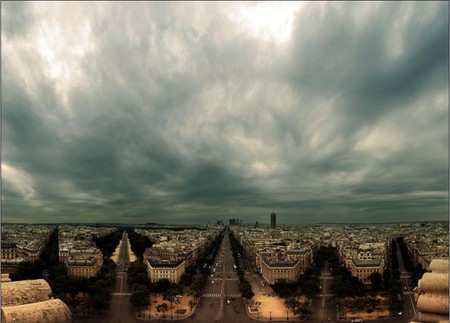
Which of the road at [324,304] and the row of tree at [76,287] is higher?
the row of tree at [76,287]

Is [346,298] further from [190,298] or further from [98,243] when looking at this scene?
[98,243]

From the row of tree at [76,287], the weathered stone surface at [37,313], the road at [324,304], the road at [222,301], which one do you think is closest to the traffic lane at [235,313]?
the road at [222,301]

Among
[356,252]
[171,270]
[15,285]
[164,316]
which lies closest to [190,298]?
[164,316]

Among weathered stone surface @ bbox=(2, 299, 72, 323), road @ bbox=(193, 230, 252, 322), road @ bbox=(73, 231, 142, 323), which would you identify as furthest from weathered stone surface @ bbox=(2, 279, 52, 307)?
road @ bbox=(73, 231, 142, 323)

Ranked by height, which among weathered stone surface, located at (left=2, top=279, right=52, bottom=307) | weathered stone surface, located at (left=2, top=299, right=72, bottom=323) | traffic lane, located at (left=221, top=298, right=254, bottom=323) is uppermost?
weathered stone surface, located at (left=2, top=279, right=52, bottom=307)

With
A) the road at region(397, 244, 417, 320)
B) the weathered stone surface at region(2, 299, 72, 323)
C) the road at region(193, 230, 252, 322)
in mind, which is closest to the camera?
the weathered stone surface at region(2, 299, 72, 323)

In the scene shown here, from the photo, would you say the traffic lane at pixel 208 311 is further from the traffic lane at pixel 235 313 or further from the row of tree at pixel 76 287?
the row of tree at pixel 76 287

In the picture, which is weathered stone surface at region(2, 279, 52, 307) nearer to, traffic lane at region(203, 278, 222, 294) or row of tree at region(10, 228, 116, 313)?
row of tree at region(10, 228, 116, 313)

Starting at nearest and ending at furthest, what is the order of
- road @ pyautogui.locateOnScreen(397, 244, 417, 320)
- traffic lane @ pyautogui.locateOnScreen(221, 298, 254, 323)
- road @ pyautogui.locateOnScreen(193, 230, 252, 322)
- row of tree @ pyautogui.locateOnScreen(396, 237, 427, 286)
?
traffic lane @ pyautogui.locateOnScreen(221, 298, 254, 323) < road @ pyautogui.locateOnScreen(193, 230, 252, 322) < road @ pyautogui.locateOnScreen(397, 244, 417, 320) < row of tree @ pyautogui.locateOnScreen(396, 237, 427, 286)

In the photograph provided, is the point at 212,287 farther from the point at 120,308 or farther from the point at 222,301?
the point at 120,308

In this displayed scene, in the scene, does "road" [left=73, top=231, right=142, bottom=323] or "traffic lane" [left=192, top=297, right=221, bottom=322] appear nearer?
"road" [left=73, top=231, right=142, bottom=323]

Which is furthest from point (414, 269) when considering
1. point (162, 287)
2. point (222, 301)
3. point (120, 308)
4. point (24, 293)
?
point (24, 293)

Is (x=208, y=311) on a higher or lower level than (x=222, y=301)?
lower
